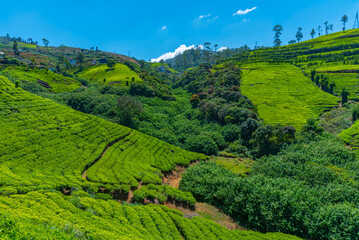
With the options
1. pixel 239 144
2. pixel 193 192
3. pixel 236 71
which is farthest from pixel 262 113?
pixel 193 192

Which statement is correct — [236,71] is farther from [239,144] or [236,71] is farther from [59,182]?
[59,182]

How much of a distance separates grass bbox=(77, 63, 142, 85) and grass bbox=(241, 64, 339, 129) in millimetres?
54893

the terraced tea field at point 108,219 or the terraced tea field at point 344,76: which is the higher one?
the terraced tea field at point 344,76

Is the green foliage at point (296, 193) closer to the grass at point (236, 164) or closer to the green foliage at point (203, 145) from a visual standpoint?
the grass at point (236, 164)

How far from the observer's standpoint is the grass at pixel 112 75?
294 ft

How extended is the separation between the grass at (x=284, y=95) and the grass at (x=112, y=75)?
54.9 meters

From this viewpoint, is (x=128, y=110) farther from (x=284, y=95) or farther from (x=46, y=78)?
(x=284, y=95)

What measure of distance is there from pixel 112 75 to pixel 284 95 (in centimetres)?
8400

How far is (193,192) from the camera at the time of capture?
27.0 meters

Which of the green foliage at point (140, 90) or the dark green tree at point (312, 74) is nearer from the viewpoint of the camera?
→ the green foliage at point (140, 90)

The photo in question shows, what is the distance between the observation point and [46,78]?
77.1m

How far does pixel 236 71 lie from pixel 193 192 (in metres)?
76.5

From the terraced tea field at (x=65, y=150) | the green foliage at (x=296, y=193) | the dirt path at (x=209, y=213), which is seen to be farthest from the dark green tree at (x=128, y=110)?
the dirt path at (x=209, y=213)

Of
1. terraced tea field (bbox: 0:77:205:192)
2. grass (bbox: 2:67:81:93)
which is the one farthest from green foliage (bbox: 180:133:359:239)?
grass (bbox: 2:67:81:93)
